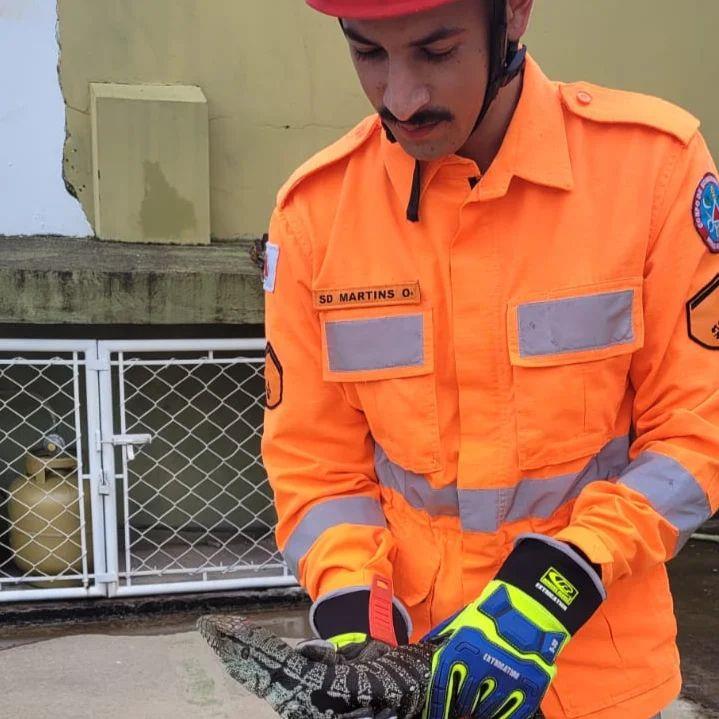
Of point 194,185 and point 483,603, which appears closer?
point 483,603

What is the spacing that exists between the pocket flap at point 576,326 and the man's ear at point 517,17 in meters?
0.37

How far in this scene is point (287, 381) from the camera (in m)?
1.52

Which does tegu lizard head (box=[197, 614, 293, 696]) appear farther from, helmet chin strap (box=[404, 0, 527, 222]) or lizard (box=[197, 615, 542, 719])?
helmet chin strap (box=[404, 0, 527, 222])

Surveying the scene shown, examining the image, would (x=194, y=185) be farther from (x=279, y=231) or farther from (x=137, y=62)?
(x=279, y=231)

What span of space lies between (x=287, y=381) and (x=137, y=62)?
3.21m

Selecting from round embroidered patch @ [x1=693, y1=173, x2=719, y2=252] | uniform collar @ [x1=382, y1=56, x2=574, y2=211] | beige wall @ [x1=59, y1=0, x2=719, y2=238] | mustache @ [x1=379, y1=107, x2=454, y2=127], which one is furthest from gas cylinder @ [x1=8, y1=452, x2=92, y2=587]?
round embroidered patch @ [x1=693, y1=173, x2=719, y2=252]

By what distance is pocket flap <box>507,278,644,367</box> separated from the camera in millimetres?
1302

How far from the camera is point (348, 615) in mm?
1363

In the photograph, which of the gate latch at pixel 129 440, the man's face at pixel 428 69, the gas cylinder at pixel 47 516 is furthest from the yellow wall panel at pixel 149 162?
the man's face at pixel 428 69

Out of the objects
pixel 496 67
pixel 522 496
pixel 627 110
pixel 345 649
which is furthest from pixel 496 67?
pixel 345 649

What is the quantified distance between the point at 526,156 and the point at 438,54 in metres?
0.20

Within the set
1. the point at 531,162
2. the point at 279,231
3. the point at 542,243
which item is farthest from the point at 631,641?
the point at 279,231

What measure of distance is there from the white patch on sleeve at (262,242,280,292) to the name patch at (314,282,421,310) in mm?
107

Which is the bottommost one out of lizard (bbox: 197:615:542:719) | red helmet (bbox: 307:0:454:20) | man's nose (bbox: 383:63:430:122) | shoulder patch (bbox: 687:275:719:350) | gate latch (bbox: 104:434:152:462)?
gate latch (bbox: 104:434:152:462)
